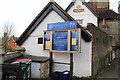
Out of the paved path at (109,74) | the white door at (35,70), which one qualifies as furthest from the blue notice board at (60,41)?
the paved path at (109,74)

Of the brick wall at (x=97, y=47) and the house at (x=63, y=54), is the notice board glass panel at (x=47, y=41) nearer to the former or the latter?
the house at (x=63, y=54)

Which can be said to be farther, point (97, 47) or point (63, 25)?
point (97, 47)

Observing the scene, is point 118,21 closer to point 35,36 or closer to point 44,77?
point 35,36

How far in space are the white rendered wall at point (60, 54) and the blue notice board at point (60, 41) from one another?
2.64ft

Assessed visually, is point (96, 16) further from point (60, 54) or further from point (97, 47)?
point (60, 54)

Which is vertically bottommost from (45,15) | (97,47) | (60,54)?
(60,54)

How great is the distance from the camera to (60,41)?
6.25 meters

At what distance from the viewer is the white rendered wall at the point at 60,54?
6289mm

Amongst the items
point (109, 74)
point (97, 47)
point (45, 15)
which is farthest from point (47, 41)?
point (109, 74)

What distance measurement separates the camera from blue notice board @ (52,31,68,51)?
602 centimetres

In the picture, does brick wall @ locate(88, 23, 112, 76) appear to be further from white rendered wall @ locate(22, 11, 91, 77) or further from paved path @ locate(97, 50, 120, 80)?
white rendered wall @ locate(22, 11, 91, 77)

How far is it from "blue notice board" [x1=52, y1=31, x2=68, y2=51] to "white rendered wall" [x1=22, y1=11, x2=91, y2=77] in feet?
2.64

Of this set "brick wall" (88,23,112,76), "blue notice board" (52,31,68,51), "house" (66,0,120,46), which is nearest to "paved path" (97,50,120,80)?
"brick wall" (88,23,112,76)

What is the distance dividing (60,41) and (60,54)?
1.15m
